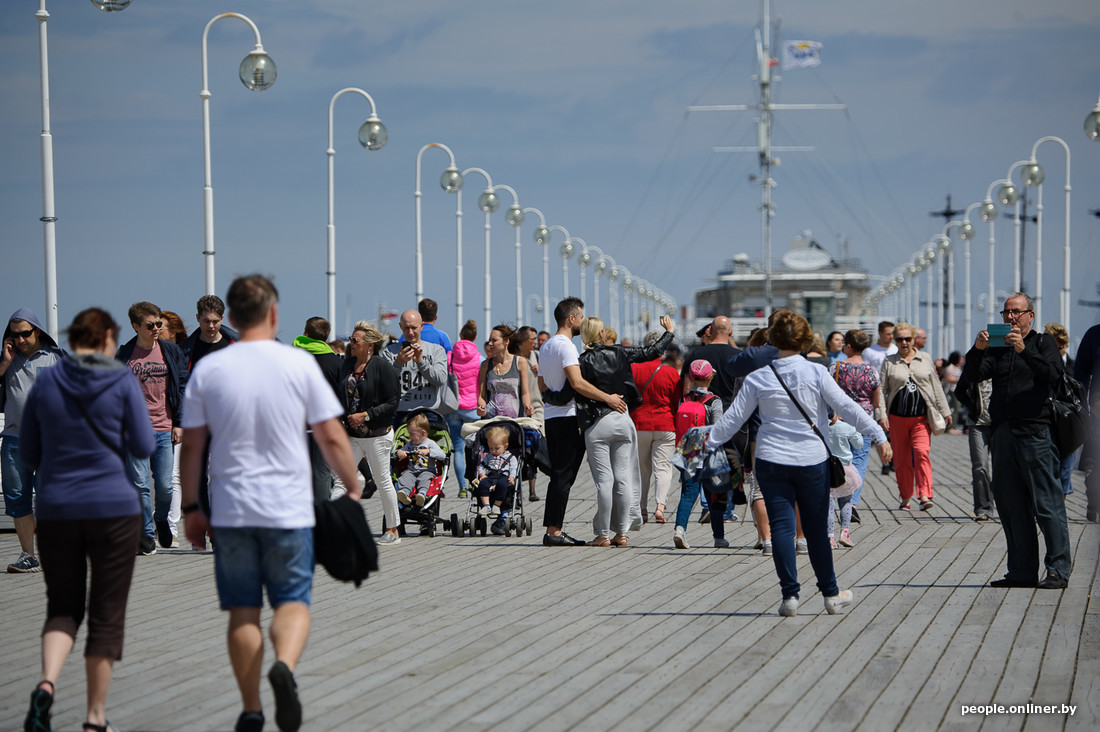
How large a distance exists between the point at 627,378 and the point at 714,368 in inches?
71.6

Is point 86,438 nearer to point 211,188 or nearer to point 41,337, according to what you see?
point 41,337

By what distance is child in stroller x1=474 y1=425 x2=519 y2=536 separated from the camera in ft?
42.7

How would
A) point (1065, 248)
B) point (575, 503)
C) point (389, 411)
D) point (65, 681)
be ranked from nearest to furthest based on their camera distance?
1. point (65, 681)
2. point (389, 411)
3. point (575, 503)
4. point (1065, 248)

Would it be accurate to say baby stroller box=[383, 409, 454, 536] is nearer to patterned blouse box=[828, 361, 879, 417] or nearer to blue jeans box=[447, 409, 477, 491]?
blue jeans box=[447, 409, 477, 491]

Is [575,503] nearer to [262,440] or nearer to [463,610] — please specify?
[463,610]

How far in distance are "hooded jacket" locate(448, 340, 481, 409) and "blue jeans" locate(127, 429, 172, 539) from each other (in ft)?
16.5

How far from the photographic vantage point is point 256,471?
17.6 ft

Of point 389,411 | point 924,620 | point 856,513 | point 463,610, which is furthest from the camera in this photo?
point 856,513

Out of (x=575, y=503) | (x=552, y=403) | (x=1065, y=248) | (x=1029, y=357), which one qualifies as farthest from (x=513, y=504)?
(x=1065, y=248)

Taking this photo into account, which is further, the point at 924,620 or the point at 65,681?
the point at 924,620

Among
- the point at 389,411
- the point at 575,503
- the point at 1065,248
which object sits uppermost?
the point at 1065,248

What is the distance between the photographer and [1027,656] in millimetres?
7168

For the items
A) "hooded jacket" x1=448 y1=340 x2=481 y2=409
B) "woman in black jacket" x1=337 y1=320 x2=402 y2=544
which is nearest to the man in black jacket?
"woman in black jacket" x1=337 y1=320 x2=402 y2=544

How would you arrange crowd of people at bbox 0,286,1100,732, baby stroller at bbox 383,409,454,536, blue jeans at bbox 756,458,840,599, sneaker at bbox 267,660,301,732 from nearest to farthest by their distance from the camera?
sneaker at bbox 267,660,301,732 < crowd of people at bbox 0,286,1100,732 < blue jeans at bbox 756,458,840,599 < baby stroller at bbox 383,409,454,536
